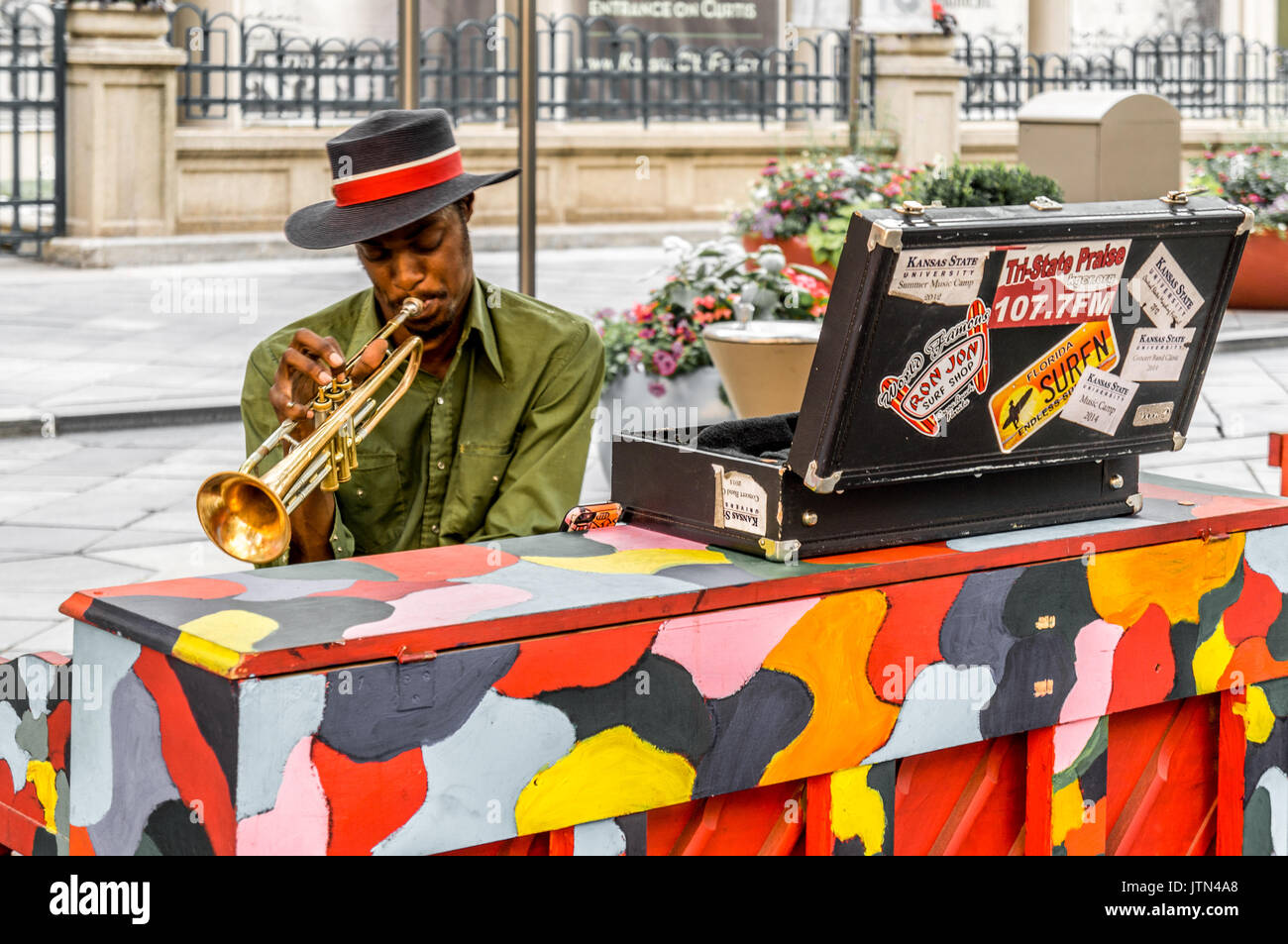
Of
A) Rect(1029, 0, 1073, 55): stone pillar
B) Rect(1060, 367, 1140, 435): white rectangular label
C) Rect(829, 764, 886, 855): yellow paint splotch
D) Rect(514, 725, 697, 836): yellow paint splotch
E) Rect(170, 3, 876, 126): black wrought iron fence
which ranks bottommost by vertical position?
Rect(829, 764, 886, 855): yellow paint splotch

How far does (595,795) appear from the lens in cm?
244

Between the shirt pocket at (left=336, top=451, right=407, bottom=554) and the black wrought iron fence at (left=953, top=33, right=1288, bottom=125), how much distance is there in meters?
17.3

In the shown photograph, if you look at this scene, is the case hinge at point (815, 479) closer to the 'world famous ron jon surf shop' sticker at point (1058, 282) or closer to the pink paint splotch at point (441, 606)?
the 'world famous ron jon surf shop' sticker at point (1058, 282)

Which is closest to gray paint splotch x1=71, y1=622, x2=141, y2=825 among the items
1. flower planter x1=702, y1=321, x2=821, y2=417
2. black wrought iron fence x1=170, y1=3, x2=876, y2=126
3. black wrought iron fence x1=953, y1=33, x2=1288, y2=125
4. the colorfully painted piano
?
the colorfully painted piano

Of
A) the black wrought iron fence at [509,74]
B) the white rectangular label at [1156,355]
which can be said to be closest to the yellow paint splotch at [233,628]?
the white rectangular label at [1156,355]

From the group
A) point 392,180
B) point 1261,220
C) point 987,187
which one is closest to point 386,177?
point 392,180

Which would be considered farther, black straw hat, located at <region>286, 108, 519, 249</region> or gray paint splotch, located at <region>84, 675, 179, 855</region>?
black straw hat, located at <region>286, 108, 519, 249</region>

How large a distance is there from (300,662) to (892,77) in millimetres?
17249

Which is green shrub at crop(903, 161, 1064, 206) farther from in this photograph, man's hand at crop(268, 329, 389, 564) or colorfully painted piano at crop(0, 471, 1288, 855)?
man's hand at crop(268, 329, 389, 564)

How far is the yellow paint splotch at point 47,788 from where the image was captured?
2.71 meters

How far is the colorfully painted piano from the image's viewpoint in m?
2.21

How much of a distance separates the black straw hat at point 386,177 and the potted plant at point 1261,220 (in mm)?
11315

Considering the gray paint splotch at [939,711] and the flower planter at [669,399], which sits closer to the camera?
the gray paint splotch at [939,711]
